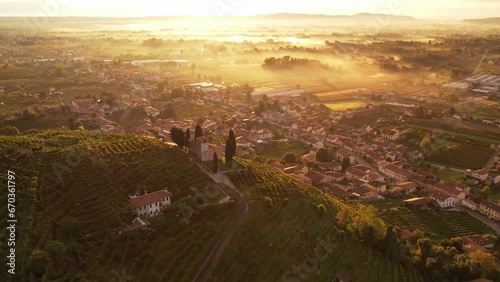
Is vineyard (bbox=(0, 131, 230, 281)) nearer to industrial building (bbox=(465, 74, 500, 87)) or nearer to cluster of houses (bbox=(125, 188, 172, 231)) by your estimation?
cluster of houses (bbox=(125, 188, 172, 231))

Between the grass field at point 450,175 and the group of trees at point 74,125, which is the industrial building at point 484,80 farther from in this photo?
the group of trees at point 74,125

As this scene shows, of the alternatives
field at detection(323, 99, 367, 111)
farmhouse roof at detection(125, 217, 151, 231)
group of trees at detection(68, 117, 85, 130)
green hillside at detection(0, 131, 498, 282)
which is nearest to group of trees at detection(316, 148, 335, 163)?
green hillside at detection(0, 131, 498, 282)

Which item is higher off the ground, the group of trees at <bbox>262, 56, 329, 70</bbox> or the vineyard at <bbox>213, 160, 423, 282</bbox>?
the group of trees at <bbox>262, 56, 329, 70</bbox>

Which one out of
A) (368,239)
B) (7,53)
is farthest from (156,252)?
(7,53)

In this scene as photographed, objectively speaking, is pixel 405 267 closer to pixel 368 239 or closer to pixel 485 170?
pixel 368 239

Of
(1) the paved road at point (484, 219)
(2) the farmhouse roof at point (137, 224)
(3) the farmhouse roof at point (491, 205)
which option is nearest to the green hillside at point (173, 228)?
(2) the farmhouse roof at point (137, 224)
